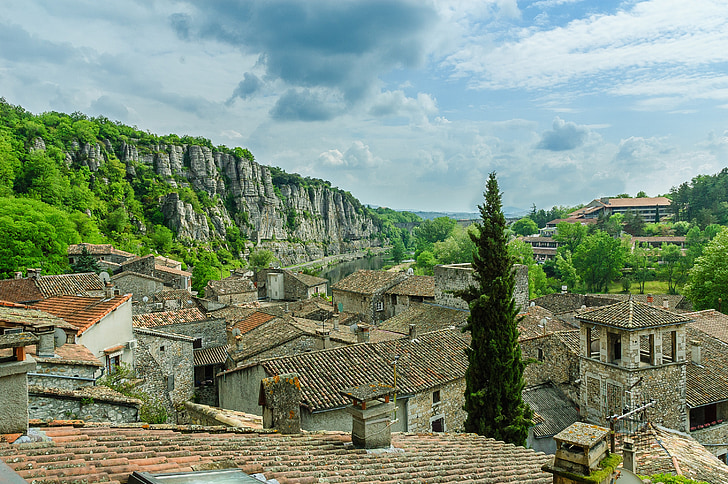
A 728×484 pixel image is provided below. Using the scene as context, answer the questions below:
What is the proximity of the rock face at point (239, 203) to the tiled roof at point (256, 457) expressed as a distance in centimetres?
9467

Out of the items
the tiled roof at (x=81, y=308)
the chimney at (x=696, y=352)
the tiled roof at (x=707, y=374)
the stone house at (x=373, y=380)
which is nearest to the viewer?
the stone house at (x=373, y=380)

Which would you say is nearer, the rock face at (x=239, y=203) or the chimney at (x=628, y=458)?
the chimney at (x=628, y=458)

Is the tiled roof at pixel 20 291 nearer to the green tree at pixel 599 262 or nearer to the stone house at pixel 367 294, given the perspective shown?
the stone house at pixel 367 294

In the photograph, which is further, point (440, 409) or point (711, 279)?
point (711, 279)

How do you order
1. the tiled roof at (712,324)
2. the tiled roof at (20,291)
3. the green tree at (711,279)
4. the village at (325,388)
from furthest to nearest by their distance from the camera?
1. the green tree at (711,279)
2. the tiled roof at (20,291)
3. the tiled roof at (712,324)
4. the village at (325,388)

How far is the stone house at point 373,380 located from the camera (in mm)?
12133

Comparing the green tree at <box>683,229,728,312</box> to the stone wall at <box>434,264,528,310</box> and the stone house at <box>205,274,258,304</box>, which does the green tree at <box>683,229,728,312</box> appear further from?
the stone house at <box>205,274,258,304</box>

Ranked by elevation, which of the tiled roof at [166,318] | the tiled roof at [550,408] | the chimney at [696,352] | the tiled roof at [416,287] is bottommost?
the tiled roof at [550,408]

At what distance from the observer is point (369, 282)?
38.3 metres

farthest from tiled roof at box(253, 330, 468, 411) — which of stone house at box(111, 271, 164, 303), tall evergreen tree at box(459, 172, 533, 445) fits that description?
stone house at box(111, 271, 164, 303)

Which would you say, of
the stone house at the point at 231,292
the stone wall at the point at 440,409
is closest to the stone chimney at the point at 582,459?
the stone wall at the point at 440,409

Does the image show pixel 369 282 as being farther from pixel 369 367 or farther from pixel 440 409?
pixel 369 367

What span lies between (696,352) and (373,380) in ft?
50.8

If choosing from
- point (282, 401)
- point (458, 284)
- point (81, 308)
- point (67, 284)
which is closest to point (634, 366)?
point (458, 284)
